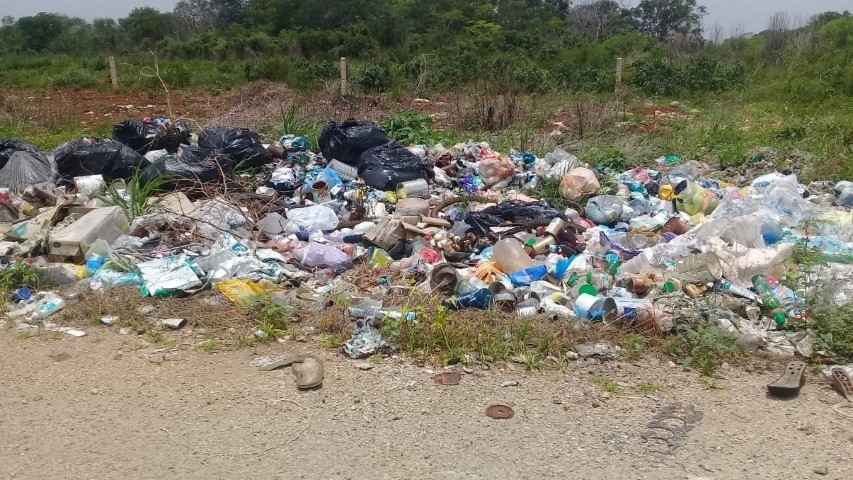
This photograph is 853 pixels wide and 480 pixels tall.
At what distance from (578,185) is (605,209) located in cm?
55

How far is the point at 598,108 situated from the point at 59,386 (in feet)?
26.7

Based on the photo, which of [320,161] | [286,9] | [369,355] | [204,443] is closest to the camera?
[204,443]

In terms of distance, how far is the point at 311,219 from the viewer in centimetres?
533

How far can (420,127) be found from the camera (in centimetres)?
884

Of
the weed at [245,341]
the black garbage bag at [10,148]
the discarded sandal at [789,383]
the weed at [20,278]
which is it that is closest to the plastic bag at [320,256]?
the weed at [245,341]

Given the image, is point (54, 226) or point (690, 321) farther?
point (54, 226)

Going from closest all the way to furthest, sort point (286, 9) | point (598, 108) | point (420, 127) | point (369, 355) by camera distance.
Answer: point (369, 355), point (420, 127), point (598, 108), point (286, 9)

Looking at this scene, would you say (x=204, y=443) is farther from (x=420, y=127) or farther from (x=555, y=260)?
(x=420, y=127)

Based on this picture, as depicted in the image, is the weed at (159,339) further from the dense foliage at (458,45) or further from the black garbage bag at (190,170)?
the dense foliage at (458,45)

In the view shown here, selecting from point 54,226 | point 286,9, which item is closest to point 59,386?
point 54,226

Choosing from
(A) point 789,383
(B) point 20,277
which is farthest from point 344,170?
(A) point 789,383

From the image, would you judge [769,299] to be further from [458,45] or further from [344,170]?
[458,45]

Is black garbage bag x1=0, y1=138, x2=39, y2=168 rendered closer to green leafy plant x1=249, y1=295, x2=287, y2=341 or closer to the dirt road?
the dirt road

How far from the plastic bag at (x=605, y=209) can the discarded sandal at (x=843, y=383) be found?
8.38 ft
